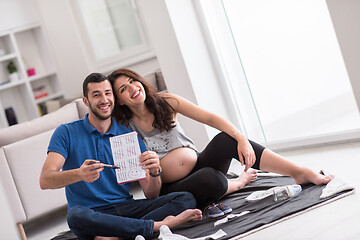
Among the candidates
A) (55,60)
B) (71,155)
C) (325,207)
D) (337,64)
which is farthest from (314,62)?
(55,60)

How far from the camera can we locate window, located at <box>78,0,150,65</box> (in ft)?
25.7

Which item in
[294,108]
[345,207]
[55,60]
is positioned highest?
[55,60]

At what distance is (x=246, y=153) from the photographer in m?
2.71

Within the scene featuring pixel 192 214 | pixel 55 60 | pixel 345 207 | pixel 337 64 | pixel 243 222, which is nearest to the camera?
pixel 345 207

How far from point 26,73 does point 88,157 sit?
242 inches

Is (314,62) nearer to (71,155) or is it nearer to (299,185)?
(299,185)

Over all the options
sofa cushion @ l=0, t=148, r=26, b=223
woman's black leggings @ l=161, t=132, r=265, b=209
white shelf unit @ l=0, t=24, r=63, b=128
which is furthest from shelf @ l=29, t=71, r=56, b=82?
woman's black leggings @ l=161, t=132, r=265, b=209

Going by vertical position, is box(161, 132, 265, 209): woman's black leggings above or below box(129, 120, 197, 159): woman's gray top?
below

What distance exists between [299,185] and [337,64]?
1.16 m

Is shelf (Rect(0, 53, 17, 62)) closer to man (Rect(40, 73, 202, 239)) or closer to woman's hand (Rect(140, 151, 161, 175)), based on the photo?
man (Rect(40, 73, 202, 239))

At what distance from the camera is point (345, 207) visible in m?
2.34

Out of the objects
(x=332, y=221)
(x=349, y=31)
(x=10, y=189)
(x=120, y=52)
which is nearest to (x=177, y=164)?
(x=332, y=221)

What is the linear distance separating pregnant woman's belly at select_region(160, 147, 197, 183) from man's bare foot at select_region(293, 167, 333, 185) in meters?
0.58

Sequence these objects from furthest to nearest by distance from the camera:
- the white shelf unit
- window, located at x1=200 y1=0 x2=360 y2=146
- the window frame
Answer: the white shelf unit
the window frame
window, located at x1=200 y1=0 x2=360 y2=146
